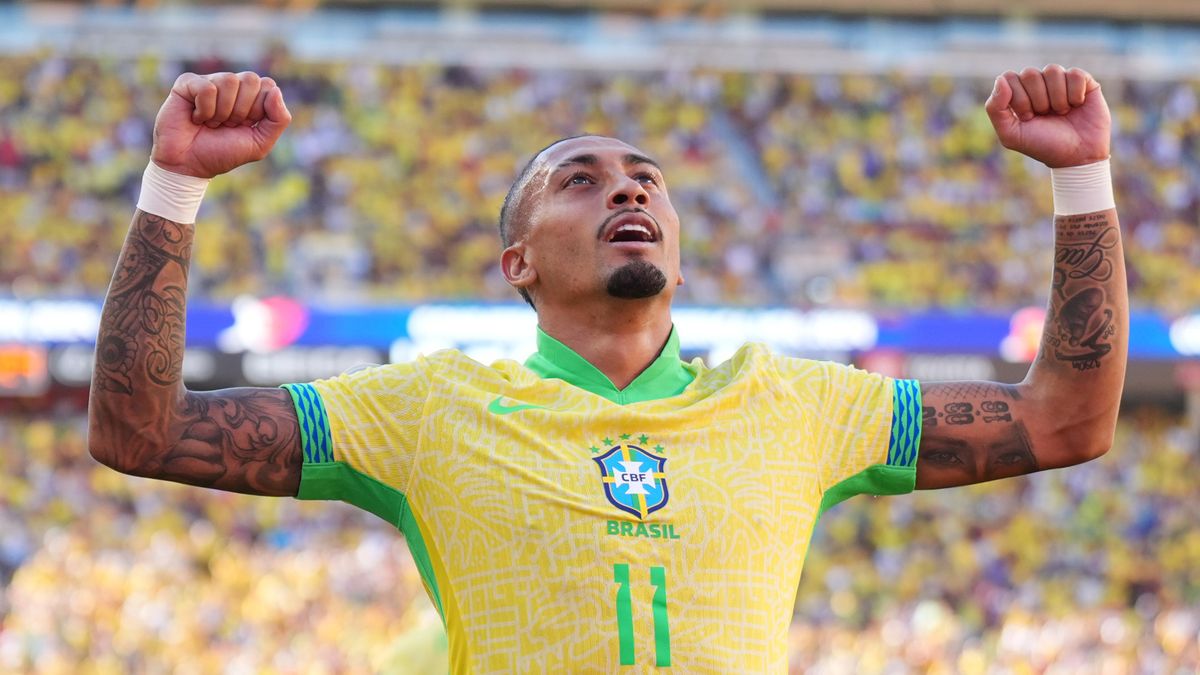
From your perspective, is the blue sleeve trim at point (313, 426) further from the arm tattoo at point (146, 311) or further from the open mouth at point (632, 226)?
the open mouth at point (632, 226)

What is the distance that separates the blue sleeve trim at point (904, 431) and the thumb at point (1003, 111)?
0.53 metres

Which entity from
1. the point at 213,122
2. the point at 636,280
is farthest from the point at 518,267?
the point at 213,122

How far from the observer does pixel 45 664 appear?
1179 centimetres

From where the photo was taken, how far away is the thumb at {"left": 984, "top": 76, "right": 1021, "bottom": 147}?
3113mm

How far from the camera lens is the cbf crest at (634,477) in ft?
9.46

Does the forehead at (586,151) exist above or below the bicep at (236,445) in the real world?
above

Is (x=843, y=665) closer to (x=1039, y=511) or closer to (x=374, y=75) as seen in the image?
(x=1039, y=511)

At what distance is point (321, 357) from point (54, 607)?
4.80 meters

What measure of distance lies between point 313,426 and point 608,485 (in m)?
0.58

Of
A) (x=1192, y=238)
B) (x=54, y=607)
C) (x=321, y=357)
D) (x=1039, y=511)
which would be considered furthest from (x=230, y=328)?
(x=1192, y=238)

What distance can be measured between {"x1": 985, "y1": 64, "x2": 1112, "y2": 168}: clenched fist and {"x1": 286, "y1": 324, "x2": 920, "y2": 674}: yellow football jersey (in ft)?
1.82

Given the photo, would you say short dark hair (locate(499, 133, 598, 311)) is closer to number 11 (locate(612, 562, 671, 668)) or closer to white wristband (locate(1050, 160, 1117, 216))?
number 11 (locate(612, 562, 671, 668))

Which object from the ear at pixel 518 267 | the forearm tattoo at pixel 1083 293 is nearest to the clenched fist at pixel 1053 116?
the forearm tattoo at pixel 1083 293

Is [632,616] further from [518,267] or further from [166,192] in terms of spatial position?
[166,192]
